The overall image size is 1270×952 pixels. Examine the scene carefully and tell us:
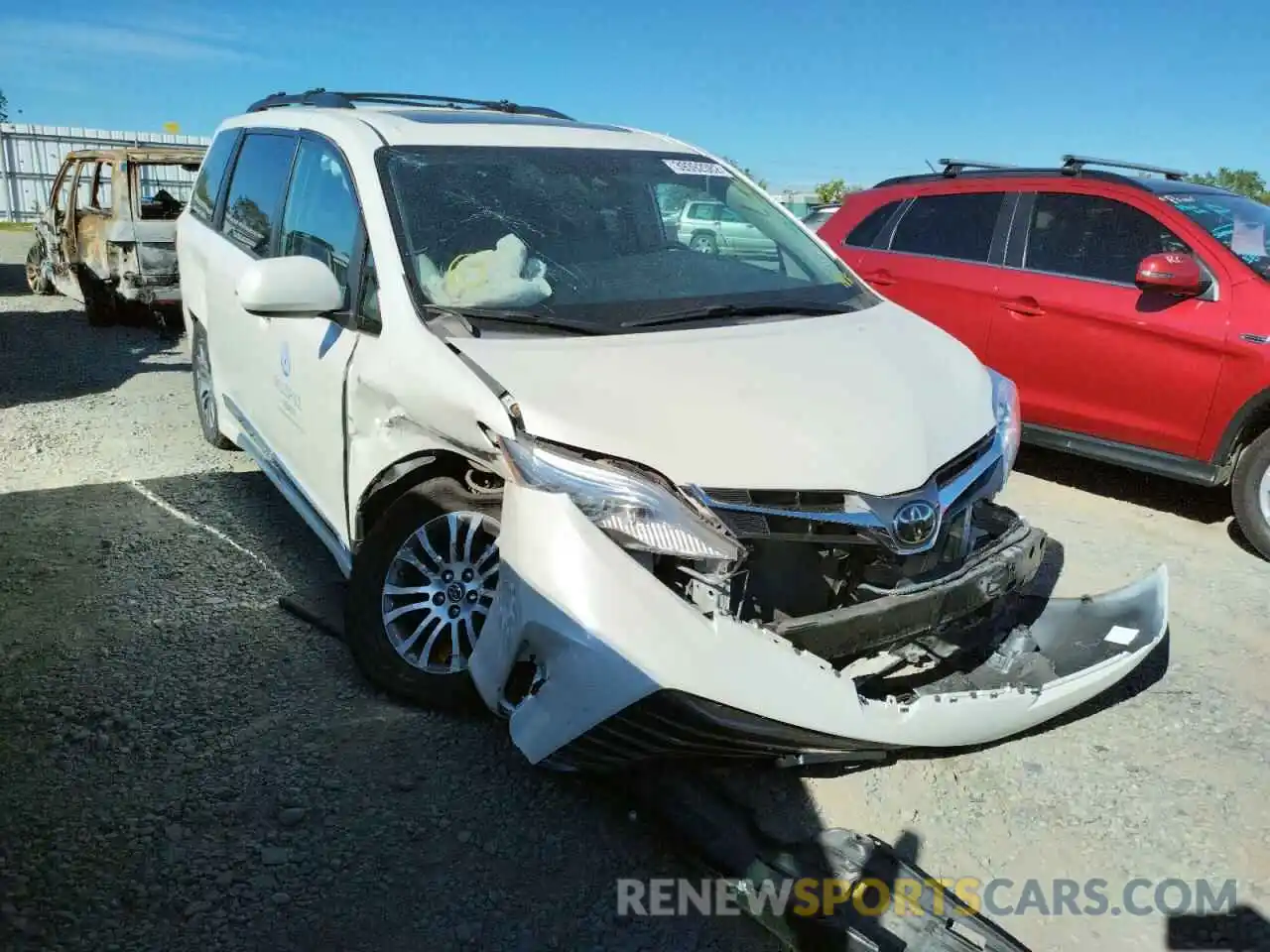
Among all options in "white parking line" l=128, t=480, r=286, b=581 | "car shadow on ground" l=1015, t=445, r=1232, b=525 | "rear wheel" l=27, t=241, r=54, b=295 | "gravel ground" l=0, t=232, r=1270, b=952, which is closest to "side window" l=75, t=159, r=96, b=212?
"rear wheel" l=27, t=241, r=54, b=295

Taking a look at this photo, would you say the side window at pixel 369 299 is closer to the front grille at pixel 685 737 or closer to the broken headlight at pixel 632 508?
the broken headlight at pixel 632 508

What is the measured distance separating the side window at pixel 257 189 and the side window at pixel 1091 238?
4.13 meters

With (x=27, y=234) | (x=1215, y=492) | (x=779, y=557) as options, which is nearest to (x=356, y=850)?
(x=779, y=557)

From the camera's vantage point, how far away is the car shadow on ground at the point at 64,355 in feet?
26.1

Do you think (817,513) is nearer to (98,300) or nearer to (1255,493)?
(1255,493)

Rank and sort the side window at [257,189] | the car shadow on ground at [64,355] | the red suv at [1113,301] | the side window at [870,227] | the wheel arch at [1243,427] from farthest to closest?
1. the car shadow on ground at [64,355]
2. the side window at [870,227]
3. the red suv at [1113,301]
4. the wheel arch at [1243,427]
5. the side window at [257,189]

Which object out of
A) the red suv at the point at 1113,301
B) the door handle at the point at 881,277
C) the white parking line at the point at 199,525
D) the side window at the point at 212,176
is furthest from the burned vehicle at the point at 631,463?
the door handle at the point at 881,277

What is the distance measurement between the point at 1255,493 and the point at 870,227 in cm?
300

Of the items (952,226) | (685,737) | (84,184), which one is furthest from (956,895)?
(84,184)

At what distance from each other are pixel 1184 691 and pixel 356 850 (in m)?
2.90

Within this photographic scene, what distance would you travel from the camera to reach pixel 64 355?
9.32 m

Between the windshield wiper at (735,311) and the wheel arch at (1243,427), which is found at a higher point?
the windshield wiper at (735,311)

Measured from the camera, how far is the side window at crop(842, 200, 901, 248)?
6.86 m

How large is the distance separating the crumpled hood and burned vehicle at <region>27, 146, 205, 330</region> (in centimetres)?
778
